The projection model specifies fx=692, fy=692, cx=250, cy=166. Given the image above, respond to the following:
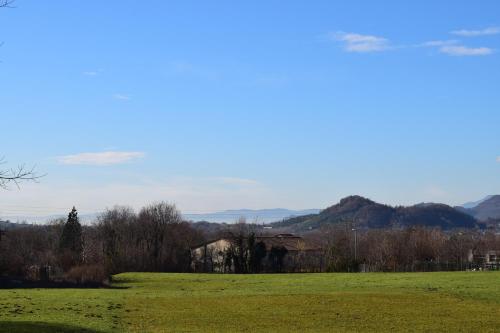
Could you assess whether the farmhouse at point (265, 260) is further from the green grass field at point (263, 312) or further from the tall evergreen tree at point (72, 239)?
the green grass field at point (263, 312)

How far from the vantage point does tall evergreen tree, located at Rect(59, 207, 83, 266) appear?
363 ft

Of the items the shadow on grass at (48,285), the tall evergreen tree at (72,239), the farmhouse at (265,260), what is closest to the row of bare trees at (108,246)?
the tall evergreen tree at (72,239)

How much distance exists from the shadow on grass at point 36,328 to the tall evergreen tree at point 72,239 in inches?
3226

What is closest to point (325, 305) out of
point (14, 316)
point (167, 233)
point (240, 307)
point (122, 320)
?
point (240, 307)

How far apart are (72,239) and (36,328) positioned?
9946cm

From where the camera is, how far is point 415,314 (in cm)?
3409

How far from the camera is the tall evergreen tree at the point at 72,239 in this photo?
110581mm

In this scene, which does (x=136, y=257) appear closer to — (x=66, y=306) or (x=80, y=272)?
(x=80, y=272)

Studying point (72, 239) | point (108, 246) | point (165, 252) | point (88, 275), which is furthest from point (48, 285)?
point (72, 239)

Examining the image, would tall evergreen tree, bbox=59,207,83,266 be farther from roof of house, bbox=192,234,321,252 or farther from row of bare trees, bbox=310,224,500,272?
row of bare trees, bbox=310,224,500,272

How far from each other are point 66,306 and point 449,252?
360 ft

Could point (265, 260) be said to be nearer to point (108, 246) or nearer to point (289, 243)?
point (108, 246)

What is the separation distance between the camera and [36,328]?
84.3 feet

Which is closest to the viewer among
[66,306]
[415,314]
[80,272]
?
[415,314]
